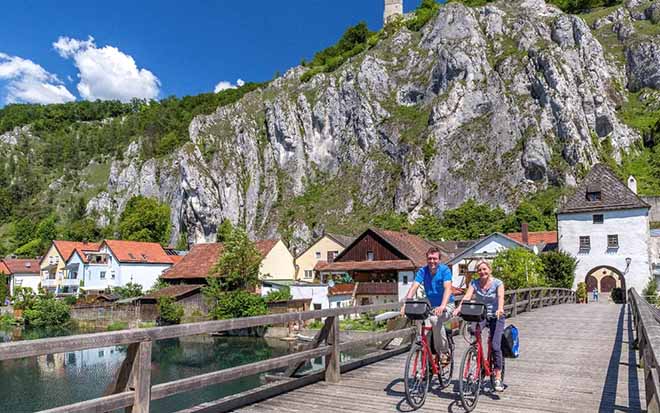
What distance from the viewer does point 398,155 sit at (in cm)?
9181

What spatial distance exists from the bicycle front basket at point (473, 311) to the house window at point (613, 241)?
1632 inches

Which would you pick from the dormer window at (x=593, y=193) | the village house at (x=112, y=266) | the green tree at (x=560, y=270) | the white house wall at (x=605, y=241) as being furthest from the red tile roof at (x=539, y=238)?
the village house at (x=112, y=266)

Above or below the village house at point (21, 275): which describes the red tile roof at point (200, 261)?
above

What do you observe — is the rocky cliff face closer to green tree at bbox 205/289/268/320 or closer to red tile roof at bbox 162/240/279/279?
red tile roof at bbox 162/240/279/279

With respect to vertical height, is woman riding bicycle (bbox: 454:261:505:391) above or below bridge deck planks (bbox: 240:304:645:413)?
above

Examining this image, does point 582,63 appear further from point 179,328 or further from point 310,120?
point 179,328

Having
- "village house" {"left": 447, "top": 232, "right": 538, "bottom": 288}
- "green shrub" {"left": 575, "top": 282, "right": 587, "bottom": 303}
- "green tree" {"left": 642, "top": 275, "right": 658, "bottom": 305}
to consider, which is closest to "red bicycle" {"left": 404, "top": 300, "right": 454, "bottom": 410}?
"green tree" {"left": 642, "top": 275, "right": 658, "bottom": 305}

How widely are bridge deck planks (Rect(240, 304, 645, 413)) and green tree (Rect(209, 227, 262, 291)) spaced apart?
35.8m

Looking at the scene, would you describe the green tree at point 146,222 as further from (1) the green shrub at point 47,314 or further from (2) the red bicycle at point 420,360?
(2) the red bicycle at point 420,360

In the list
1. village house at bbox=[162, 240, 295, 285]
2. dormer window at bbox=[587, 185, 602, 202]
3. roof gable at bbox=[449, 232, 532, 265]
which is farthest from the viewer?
village house at bbox=[162, 240, 295, 285]

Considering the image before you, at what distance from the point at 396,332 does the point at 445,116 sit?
83239 millimetres

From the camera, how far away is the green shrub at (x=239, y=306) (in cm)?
4238

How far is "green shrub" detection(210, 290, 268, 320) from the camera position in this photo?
139ft

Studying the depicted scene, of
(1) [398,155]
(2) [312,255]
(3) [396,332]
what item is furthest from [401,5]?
(3) [396,332]
